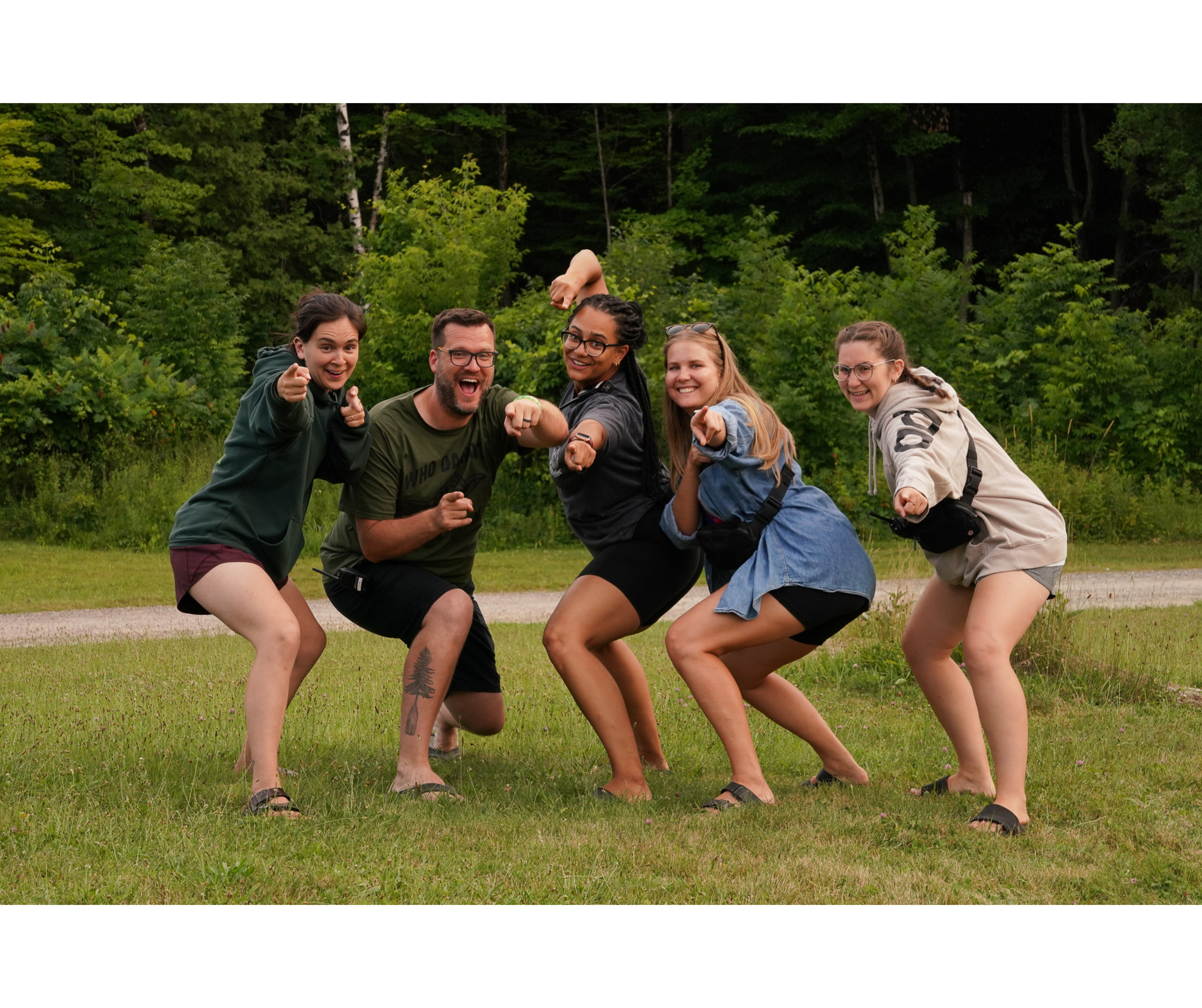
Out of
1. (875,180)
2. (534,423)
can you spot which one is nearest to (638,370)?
(534,423)

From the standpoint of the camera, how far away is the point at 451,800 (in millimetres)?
5336

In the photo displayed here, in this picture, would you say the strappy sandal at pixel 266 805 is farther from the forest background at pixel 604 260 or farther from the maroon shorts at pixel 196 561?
the forest background at pixel 604 260

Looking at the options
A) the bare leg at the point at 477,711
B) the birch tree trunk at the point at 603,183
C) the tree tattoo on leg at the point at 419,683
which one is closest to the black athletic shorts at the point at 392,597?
the tree tattoo on leg at the point at 419,683

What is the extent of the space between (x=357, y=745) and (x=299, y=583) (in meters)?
7.76

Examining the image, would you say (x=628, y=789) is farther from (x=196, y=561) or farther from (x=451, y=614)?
(x=196, y=561)

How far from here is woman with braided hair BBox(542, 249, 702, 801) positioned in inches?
214

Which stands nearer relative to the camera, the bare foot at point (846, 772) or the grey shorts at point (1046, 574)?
the grey shorts at point (1046, 574)

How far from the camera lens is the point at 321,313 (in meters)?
5.30

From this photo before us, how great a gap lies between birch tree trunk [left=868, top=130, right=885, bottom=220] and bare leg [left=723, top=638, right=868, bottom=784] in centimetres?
2928

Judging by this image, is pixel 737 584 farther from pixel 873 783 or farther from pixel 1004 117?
pixel 1004 117

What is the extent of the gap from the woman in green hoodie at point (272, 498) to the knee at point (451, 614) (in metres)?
0.65

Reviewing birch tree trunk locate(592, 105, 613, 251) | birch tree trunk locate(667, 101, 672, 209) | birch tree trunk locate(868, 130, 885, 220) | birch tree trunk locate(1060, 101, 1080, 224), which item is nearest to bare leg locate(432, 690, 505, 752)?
birch tree trunk locate(868, 130, 885, 220)

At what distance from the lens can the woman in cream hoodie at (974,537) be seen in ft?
16.1

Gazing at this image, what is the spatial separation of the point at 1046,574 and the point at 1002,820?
3.29 feet
